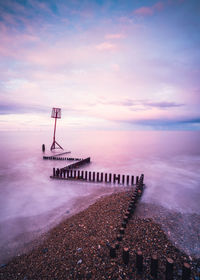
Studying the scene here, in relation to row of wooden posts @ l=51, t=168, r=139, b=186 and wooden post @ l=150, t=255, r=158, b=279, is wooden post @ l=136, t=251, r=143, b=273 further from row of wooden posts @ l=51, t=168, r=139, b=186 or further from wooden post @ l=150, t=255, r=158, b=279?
row of wooden posts @ l=51, t=168, r=139, b=186

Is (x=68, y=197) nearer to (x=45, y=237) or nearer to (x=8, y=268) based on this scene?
(x=45, y=237)

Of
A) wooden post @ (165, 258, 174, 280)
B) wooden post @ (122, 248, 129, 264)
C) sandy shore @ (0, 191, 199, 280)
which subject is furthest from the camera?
sandy shore @ (0, 191, 199, 280)

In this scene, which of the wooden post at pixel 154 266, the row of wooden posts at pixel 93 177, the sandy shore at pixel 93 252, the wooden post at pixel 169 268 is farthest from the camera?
the row of wooden posts at pixel 93 177

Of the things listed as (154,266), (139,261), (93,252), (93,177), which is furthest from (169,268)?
(93,177)

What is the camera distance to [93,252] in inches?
202

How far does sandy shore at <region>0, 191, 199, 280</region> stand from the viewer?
176 inches

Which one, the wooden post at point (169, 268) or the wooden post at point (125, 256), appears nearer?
the wooden post at point (169, 268)

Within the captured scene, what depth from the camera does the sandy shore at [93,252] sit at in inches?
176

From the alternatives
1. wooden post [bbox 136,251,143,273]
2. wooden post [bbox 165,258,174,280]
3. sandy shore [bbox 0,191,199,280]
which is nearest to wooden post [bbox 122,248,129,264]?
sandy shore [bbox 0,191,199,280]

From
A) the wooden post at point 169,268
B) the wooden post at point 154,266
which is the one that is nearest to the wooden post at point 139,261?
the wooden post at point 154,266

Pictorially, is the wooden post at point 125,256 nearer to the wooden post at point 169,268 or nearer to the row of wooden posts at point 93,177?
the wooden post at point 169,268

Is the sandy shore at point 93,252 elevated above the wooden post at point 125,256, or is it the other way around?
the wooden post at point 125,256

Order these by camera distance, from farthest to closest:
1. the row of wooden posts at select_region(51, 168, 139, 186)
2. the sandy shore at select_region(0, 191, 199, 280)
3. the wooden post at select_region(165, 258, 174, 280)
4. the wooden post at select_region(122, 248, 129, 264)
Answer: the row of wooden posts at select_region(51, 168, 139, 186), the sandy shore at select_region(0, 191, 199, 280), the wooden post at select_region(122, 248, 129, 264), the wooden post at select_region(165, 258, 174, 280)

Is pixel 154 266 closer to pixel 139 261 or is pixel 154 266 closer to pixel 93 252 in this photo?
pixel 139 261
